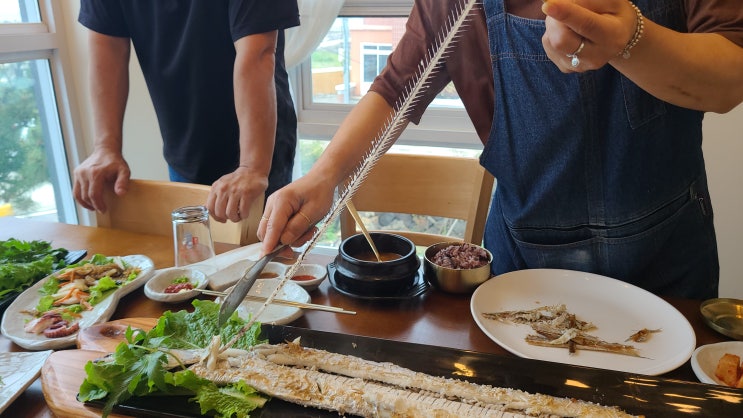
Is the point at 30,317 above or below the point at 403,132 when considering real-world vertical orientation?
below

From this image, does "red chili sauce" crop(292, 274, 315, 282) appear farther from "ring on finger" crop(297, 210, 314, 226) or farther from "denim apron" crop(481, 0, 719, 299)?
"denim apron" crop(481, 0, 719, 299)

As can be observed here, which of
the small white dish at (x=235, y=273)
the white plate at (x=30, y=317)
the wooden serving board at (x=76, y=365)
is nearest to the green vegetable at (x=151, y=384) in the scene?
the wooden serving board at (x=76, y=365)

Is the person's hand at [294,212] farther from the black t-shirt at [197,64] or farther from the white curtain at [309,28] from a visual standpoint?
the white curtain at [309,28]

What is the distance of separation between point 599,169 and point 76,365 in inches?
49.3

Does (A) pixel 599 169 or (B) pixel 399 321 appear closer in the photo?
(B) pixel 399 321

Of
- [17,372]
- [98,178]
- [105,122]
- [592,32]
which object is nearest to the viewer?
[592,32]

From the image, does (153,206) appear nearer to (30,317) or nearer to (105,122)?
(105,122)

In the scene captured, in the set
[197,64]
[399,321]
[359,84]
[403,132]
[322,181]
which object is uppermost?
[197,64]

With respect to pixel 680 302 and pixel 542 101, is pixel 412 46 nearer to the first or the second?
pixel 542 101

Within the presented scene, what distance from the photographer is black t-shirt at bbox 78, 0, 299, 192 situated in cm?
201

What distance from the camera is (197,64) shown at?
84.6 inches

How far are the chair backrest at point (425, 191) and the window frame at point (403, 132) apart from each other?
0.94 meters

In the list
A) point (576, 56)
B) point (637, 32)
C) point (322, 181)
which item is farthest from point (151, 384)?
point (637, 32)

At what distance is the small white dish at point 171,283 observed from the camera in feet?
4.18
